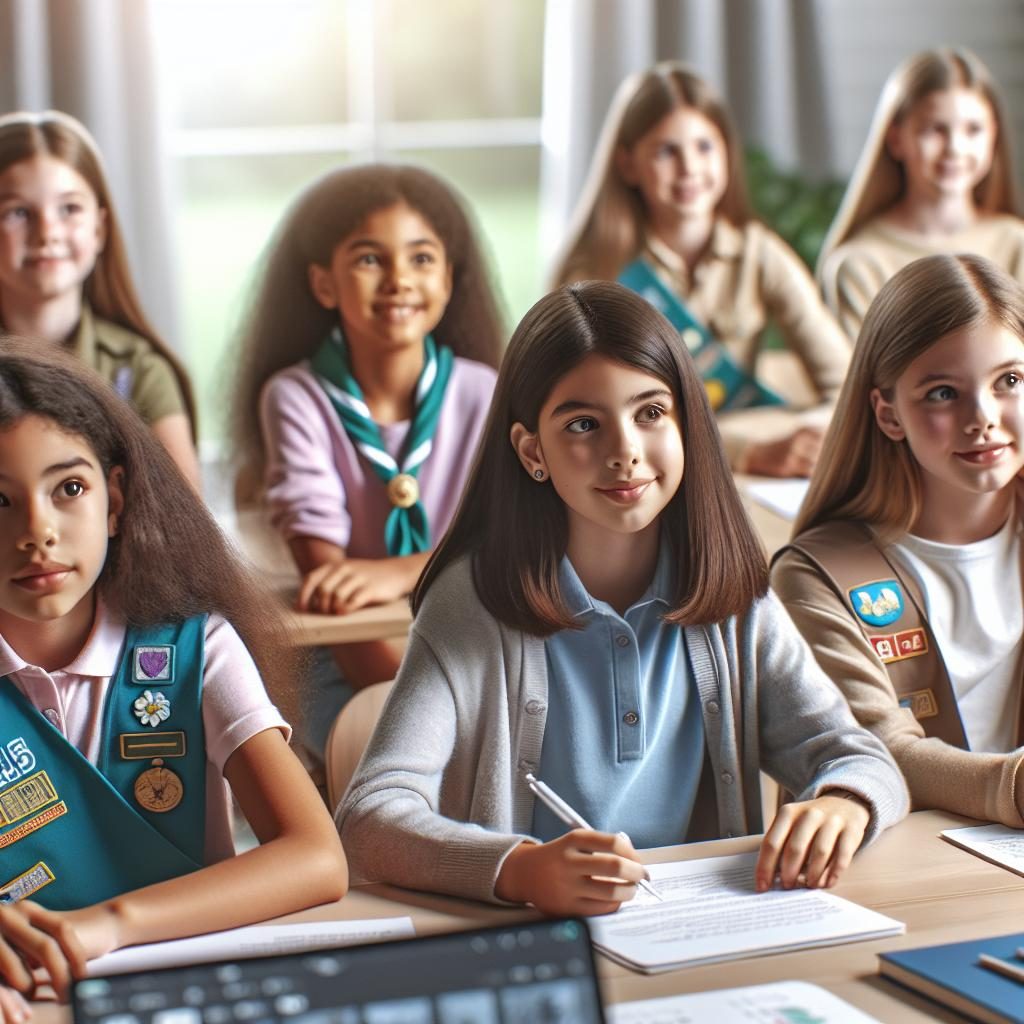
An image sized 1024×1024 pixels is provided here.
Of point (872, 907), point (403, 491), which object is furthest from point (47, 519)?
point (403, 491)

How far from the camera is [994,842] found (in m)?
1.42

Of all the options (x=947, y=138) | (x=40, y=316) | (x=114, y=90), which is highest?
(x=114, y=90)

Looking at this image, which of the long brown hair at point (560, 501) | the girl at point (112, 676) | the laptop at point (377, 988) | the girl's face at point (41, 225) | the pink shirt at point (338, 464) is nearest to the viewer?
the laptop at point (377, 988)

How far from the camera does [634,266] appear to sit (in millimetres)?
3518

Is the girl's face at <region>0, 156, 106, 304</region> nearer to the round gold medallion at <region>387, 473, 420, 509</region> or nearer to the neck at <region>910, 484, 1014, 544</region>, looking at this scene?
the round gold medallion at <region>387, 473, 420, 509</region>

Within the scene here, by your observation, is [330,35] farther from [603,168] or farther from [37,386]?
[37,386]

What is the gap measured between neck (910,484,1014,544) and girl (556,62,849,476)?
5.31 ft

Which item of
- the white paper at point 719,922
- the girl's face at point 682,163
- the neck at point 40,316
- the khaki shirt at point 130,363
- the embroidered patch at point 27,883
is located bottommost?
the embroidered patch at point 27,883

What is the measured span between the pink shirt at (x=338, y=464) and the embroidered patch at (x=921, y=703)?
3.33 ft

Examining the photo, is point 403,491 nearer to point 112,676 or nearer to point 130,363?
point 130,363

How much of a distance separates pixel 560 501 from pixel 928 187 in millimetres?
2377

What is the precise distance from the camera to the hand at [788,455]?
3.06m

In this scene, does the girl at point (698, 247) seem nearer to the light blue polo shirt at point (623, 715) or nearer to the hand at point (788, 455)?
the hand at point (788, 455)

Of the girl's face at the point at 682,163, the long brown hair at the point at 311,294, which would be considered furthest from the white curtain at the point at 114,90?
the long brown hair at the point at 311,294
